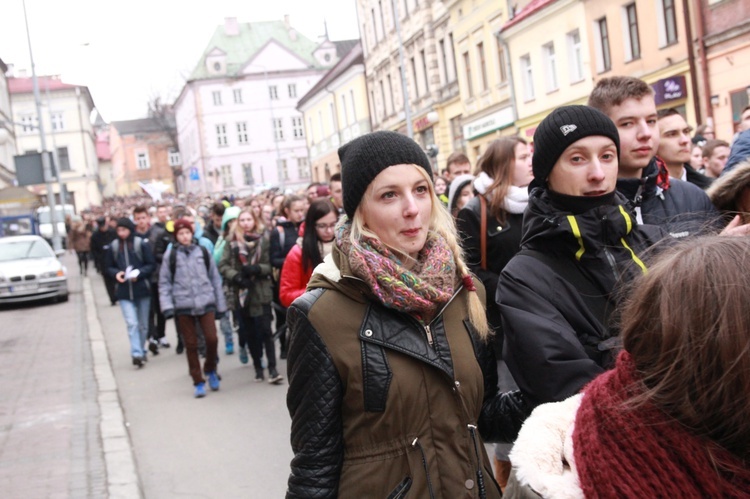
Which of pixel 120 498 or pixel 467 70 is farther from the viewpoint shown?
pixel 467 70

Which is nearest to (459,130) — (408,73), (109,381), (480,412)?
(408,73)

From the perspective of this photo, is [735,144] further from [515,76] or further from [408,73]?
[408,73]

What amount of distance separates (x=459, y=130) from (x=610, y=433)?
39062 mm

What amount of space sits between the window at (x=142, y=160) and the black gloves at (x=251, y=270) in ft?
398

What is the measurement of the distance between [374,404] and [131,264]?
1043 centimetres

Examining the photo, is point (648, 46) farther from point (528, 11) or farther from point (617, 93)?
point (617, 93)

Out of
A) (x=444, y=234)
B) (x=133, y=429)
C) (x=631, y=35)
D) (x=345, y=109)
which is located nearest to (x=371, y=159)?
(x=444, y=234)

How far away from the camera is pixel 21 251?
23.5 metres

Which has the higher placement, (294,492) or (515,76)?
(515,76)

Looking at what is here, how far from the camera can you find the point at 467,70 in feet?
123

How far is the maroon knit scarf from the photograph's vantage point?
54.2 inches

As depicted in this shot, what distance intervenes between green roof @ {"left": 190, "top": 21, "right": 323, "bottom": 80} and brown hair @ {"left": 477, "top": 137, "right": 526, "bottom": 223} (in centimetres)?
9047

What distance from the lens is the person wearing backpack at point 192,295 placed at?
31.4 feet

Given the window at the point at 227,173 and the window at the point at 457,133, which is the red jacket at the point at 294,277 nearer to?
the window at the point at 457,133
